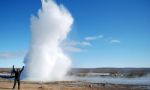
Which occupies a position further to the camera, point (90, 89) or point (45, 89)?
point (90, 89)

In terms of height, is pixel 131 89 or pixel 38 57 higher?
pixel 38 57

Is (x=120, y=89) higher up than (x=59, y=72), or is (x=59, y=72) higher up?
(x=59, y=72)

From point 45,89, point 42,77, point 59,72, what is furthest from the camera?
point 59,72

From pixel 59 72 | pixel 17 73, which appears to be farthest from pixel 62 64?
pixel 17 73

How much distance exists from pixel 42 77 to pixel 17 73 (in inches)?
1217

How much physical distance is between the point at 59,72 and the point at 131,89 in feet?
96.4

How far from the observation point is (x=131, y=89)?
3281 centimetres

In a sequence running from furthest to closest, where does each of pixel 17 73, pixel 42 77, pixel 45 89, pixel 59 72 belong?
pixel 59 72 < pixel 42 77 < pixel 45 89 < pixel 17 73

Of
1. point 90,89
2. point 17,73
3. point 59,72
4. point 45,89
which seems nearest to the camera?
point 17,73

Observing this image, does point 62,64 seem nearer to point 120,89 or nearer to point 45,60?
point 45,60

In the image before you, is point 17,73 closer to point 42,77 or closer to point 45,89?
point 45,89

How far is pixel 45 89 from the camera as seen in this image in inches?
1148

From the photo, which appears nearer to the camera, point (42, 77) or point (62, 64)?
point (42, 77)

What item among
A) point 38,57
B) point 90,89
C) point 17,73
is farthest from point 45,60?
point 17,73
